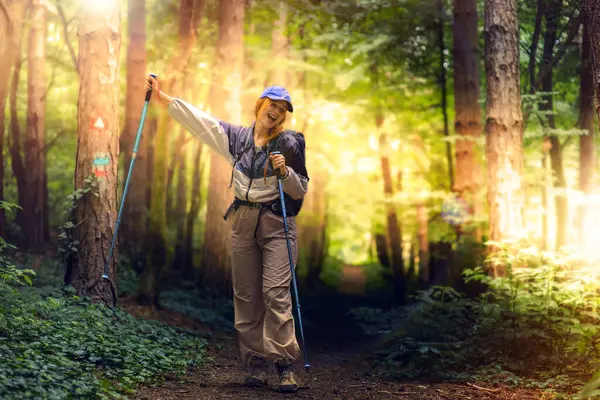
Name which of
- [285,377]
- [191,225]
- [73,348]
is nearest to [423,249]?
[191,225]

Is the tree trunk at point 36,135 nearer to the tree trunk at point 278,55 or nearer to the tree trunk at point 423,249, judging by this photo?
the tree trunk at point 278,55

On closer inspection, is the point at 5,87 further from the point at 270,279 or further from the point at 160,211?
the point at 270,279

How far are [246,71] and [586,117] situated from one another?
8.52m

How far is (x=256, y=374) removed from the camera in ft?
20.3

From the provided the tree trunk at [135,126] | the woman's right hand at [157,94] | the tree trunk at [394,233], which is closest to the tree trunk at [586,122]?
the tree trunk at [394,233]

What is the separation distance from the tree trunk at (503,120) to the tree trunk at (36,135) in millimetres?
9461

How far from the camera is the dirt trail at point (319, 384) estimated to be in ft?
18.9

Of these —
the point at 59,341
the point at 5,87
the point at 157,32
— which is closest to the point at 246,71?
the point at 157,32

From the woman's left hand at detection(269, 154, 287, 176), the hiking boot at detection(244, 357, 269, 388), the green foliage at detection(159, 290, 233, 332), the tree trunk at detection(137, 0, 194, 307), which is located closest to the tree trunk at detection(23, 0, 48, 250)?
the green foliage at detection(159, 290, 233, 332)

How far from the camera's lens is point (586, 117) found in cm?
1370

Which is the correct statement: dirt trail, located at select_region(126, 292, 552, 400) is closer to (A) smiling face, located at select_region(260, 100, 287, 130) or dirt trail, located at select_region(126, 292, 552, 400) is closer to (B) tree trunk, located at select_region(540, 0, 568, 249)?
(A) smiling face, located at select_region(260, 100, 287, 130)

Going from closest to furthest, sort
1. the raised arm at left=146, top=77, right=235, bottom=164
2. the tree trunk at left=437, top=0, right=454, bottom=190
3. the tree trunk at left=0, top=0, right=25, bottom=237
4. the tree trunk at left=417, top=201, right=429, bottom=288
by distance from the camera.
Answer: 1. the raised arm at left=146, top=77, right=235, bottom=164
2. the tree trunk at left=0, top=0, right=25, bottom=237
3. the tree trunk at left=437, top=0, right=454, bottom=190
4. the tree trunk at left=417, top=201, right=429, bottom=288

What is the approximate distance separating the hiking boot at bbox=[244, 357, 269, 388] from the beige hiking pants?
0.06 metres

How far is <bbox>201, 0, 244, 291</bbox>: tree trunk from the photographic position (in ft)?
46.0
